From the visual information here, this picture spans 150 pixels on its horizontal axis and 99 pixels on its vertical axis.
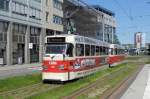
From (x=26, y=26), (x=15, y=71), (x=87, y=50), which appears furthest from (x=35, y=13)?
(x=87, y=50)

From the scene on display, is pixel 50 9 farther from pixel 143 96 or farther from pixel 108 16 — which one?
pixel 108 16

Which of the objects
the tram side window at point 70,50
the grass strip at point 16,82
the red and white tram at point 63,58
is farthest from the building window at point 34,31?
the tram side window at point 70,50

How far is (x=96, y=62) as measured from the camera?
1314 inches

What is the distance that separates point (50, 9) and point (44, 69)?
4711cm

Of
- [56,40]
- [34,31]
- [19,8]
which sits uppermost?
[19,8]

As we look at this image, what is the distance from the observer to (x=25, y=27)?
6006 cm

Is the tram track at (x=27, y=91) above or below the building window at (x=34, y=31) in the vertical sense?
below

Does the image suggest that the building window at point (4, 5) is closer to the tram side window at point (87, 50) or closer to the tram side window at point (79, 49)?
the tram side window at point (87, 50)

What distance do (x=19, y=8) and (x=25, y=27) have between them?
3.87m

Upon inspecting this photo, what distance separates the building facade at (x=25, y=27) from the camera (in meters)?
53.5

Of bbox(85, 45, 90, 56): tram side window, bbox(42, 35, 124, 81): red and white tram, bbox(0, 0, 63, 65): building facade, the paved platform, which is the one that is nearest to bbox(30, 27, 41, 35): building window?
bbox(0, 0, 63, 65): building facade

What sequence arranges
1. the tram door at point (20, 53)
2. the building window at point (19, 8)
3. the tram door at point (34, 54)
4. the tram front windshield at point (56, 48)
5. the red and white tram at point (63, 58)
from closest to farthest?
1. the red and white tram at point (63, 58)
2. the tram front windshield at point (56, 48)
3. the building window at point (19, 8)
4. the tram door at point (20, 53)
5. the tram door at point (34, 54)

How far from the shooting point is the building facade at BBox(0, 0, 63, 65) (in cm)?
5353

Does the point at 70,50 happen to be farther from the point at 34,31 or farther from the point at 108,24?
the point at 108,24
